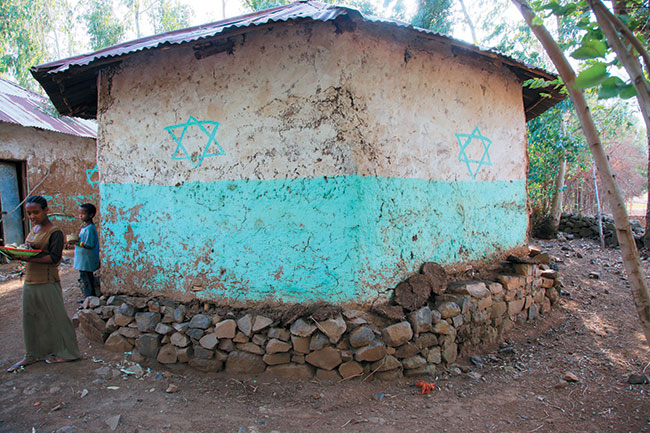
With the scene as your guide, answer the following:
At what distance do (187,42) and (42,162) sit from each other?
7272 millimetres

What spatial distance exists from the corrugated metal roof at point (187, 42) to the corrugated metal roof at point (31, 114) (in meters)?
3.10

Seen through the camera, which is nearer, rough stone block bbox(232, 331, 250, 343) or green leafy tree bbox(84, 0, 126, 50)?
rough stone block bbox(232, 331, 250, 343)

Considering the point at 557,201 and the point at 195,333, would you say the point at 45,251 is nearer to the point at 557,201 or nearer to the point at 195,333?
the point at 195,333

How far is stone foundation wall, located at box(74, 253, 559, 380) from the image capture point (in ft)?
11.4

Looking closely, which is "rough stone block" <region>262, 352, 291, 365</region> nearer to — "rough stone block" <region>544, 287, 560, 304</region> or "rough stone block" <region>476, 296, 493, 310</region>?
"rough stone block" <region>476, 296, 493, 310</region>

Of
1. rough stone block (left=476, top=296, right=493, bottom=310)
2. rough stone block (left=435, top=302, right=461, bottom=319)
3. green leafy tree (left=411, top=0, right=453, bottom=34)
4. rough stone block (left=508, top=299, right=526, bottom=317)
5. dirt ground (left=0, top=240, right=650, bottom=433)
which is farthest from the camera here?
green leafy tree (left=411, top=0, right=453, bottom=34)

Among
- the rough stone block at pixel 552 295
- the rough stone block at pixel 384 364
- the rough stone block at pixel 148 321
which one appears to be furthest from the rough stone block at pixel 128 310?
the rough stone block at pixel 552 295

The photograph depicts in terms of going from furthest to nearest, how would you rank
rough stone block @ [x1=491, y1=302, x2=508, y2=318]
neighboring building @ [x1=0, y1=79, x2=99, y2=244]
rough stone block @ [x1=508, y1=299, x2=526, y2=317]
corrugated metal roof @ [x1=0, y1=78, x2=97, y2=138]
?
neighboring building @ [x1=0, y1=79, x2=99, y2=244]
corrugated metal roof @ [x1=0, y1=78, x2=97, y2=138]
rough stone block @ [x1=508, y1=299, x2=526, y2=317]
rough stone block @ [x1=491, y1=302, x2=508, y2=318]

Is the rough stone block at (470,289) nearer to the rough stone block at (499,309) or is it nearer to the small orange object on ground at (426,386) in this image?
the rough stone block at (499,309)

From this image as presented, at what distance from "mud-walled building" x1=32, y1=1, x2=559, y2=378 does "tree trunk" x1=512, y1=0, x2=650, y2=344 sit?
143cm

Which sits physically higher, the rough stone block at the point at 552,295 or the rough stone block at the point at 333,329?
the rough stone block at the point at 333,329

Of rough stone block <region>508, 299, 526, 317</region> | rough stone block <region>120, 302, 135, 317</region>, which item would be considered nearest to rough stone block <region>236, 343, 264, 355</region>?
rough stone block <region>120, 302, 135, 317</region>

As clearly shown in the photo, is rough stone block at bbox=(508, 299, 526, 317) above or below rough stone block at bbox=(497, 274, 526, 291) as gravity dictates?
below

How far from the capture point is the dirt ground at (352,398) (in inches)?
116
